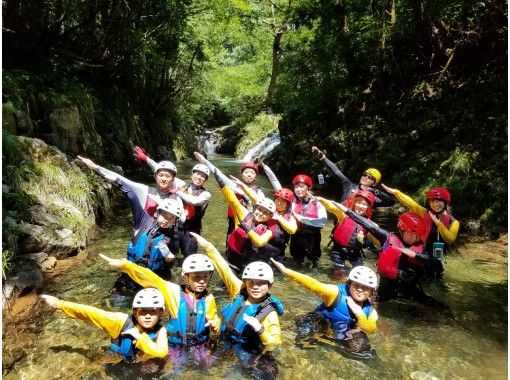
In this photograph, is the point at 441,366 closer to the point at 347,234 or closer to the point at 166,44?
the point at 347,234

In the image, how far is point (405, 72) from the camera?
16.5m

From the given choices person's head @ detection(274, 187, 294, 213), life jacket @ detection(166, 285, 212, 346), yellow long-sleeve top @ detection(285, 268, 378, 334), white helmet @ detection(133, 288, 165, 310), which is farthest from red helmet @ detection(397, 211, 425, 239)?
white helmet @ detection(133, 288, 165, 310)

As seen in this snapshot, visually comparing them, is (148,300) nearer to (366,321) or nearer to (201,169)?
(366,321)

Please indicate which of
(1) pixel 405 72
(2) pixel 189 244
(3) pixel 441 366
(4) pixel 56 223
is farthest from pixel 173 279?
(1) pixel 405 72

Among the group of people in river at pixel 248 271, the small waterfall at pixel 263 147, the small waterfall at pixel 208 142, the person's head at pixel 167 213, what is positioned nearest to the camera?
the group of people in river at pixel 248 271

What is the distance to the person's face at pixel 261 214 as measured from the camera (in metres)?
6.56

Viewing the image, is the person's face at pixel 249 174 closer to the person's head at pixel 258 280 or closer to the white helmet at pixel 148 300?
the person's head at pixel 258 280

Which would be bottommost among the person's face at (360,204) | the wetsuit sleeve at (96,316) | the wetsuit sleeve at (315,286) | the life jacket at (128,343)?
the life jacket at (128,343)

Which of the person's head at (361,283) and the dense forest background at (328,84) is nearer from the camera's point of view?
the person's head at (361,283)

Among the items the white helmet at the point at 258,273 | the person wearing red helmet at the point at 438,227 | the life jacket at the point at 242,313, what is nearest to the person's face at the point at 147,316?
the life jacket at the point at 242,313

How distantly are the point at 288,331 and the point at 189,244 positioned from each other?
2.49 metres

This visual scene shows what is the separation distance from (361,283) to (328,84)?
15.1m

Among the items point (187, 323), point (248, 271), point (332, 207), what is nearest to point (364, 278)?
point (248, 271)

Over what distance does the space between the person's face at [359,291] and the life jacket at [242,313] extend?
987 millimetres
